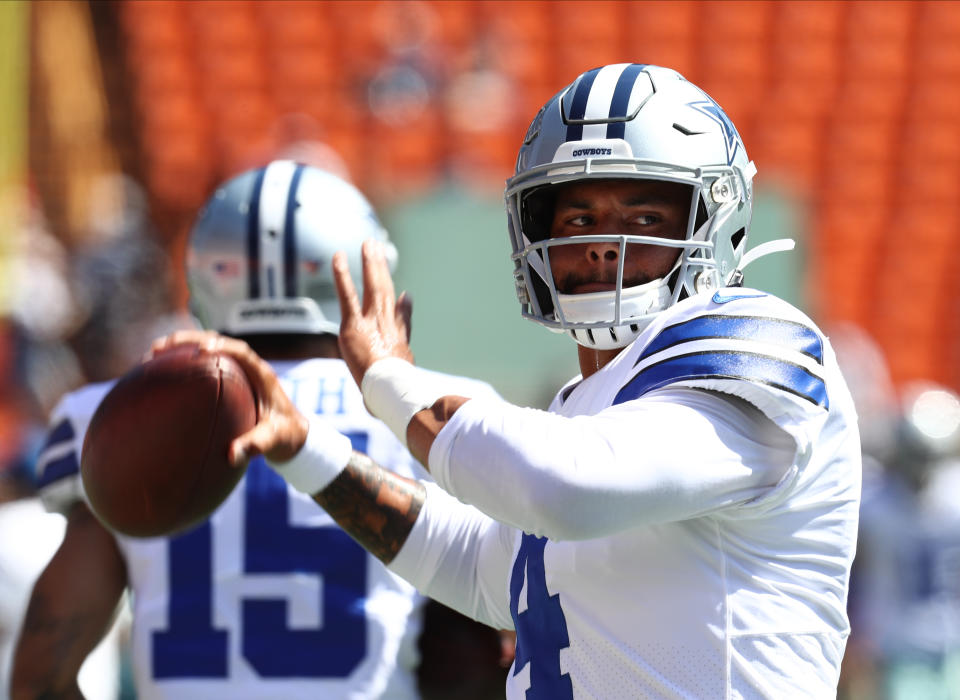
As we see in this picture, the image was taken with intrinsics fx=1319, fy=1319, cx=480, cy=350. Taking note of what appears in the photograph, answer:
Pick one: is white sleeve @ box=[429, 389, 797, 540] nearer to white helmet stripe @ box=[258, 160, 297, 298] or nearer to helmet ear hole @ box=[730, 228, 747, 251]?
helmet ear hole @ box=[730, 228, 747, 251]

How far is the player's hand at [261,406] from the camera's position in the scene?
1.80 meters

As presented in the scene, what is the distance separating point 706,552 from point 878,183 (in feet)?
29.1

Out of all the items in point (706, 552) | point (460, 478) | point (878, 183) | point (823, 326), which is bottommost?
A: point (823, 326)

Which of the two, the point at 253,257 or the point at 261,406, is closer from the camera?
the point at 261,406

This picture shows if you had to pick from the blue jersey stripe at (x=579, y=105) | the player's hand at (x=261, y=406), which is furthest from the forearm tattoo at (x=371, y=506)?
the blue jersey stripe at (x=579, y=105)

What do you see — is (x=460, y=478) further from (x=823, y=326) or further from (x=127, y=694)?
(x=823, y=326)

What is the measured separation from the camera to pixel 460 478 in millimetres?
1599

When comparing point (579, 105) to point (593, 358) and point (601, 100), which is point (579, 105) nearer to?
point (601, 100)

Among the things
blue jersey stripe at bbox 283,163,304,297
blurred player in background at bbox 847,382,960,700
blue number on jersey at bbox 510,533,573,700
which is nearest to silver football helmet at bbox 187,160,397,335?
blue jersey stripe at bbox 283,163,304,297

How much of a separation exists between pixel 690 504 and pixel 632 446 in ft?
0.35

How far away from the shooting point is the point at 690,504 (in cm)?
153

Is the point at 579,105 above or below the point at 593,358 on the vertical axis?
above

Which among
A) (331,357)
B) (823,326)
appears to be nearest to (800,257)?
(823,326)

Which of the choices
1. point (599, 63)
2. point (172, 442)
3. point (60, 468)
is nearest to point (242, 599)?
point (60, 468)
